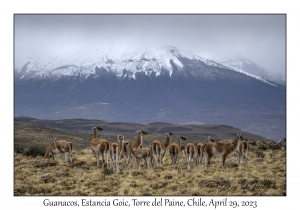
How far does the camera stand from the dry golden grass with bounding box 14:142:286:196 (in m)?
16.2

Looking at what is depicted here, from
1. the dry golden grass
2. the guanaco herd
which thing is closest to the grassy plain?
the dry golden grass

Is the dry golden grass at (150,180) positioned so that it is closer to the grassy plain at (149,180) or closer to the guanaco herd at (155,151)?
the grassy plain at (149,180)

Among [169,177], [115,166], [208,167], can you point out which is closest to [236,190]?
[169,177]

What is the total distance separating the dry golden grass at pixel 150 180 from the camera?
16.2 meters

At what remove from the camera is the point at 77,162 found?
24.4m

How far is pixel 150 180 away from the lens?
18.7 metres

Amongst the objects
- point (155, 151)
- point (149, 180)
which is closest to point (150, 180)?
point (149, 180)

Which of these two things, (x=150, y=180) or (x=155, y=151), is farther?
(x=155, y=151)

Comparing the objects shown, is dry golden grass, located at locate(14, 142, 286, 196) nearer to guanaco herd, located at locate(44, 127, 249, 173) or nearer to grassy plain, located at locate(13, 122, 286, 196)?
grassy plain, located at locate(13, 122, 286, 196)

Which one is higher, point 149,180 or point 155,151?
point 155,151

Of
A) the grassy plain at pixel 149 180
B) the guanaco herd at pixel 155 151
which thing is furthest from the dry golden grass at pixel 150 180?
the guanaco herd at pixel 155 151

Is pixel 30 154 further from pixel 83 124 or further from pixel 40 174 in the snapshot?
pixel 83 124

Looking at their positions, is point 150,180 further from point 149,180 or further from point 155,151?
point 155,151

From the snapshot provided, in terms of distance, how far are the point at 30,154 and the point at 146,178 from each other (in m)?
11.8
